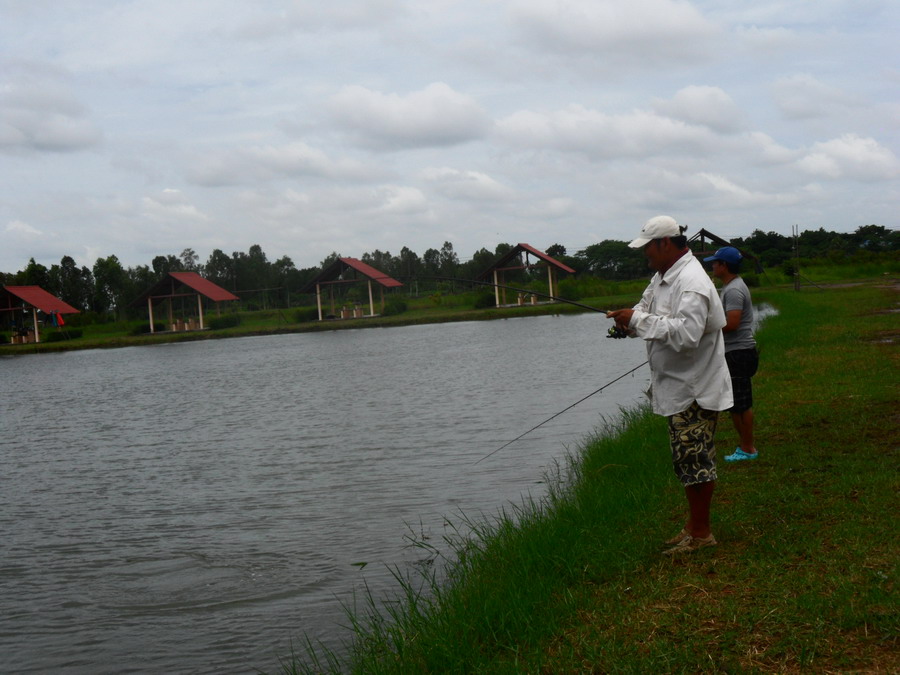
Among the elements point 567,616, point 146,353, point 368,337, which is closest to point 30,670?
point 567,616

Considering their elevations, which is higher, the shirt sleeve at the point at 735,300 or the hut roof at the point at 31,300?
the hut roof at the point at 31,300

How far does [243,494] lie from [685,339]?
686 centimetres

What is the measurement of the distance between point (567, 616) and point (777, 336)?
13.8 meters

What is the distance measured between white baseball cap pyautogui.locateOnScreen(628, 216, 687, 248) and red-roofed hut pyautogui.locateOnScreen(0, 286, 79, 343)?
62.4 metres

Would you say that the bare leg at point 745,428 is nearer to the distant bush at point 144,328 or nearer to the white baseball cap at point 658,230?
the white baseball cap at point 658,230

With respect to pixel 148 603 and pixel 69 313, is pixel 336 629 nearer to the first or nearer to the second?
pixel 148 603

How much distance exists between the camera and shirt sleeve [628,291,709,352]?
4523 millimetres

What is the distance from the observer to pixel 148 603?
6.72m

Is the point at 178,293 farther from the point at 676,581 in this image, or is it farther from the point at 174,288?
the point at 676,581

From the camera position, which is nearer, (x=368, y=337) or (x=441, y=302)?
(x=368, y=337)

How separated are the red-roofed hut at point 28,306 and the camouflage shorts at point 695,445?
6261cm

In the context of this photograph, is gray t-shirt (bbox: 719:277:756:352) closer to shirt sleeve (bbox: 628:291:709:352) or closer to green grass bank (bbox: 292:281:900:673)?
green grass bank (bbox: 292:281:900:673)

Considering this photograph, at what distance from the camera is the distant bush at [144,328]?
62.2 m

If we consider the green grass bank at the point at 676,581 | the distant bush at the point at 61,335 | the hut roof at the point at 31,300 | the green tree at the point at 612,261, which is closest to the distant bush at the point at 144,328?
the distant bush at the point at 61,335
